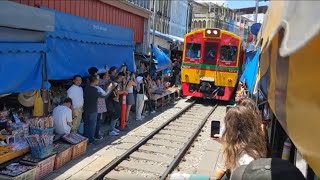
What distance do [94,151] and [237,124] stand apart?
230 inches

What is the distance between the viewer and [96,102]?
886 cm

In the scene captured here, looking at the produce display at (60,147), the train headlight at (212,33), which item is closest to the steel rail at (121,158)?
the produce display at (60,147)

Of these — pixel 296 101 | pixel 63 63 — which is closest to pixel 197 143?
pixel 63 63

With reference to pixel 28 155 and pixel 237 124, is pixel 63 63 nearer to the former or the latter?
pixel 28 155

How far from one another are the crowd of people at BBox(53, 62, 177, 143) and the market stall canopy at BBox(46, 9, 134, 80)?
0.43m

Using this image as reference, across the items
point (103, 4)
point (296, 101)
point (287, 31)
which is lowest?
point (296, 101)

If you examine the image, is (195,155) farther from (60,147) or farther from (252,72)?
(60,147)

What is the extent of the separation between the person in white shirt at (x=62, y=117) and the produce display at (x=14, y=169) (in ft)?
4.86

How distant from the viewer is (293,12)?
4.58ft

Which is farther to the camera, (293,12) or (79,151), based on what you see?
(79,151)

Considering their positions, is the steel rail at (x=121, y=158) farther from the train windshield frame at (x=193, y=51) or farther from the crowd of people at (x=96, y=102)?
the train windshield frame at (x=193, y=51)

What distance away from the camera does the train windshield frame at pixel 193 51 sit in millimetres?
17094

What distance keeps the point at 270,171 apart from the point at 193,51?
49.8 feet

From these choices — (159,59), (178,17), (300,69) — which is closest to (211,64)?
(159,59)
